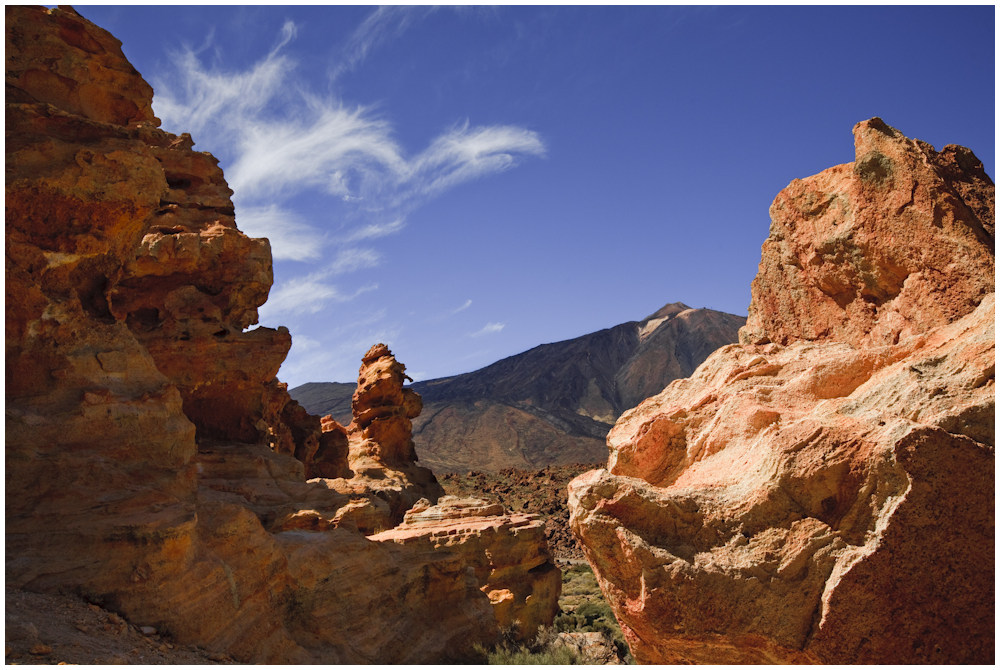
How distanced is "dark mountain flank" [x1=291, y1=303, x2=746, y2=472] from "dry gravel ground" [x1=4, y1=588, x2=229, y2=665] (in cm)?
6778

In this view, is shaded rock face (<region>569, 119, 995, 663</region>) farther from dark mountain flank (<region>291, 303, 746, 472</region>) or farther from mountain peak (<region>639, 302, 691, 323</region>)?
mountain peak (<region>639, 302, 691, 323</region>)

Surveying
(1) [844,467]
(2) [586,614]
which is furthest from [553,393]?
(1) [844,467]

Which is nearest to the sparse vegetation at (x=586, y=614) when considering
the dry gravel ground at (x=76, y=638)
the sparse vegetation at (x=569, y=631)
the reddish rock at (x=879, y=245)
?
the sparse vegetation at (x=569, y=631)

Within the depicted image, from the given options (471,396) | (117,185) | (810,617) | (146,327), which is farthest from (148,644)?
(471,396)

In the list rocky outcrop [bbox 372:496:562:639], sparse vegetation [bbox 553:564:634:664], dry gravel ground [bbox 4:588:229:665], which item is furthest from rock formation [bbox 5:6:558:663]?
sparse vegetation [bbox 553:564:634:664]

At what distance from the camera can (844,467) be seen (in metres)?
6.11

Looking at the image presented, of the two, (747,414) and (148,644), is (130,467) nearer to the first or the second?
(148,644)

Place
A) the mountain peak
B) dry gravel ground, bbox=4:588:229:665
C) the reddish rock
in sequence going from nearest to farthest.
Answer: dry gravel ground, bbox=4:588:229:665, the reddish rock, the mountain peak

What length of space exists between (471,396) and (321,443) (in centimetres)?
8474

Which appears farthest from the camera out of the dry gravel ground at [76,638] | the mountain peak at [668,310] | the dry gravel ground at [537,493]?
the mountain peak at [668,310]

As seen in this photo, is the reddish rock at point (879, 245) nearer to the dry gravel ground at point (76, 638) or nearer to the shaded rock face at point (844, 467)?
the shaded rock face at point (844, 467)

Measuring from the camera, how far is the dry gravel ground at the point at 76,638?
5777mm

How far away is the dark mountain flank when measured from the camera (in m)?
88.6

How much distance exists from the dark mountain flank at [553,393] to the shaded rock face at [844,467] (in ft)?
224
